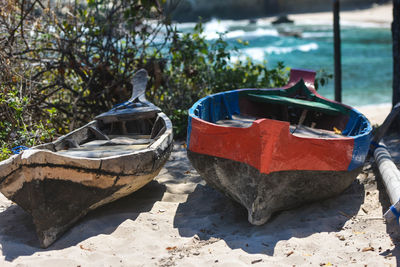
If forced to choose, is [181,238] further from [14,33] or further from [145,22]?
[145,22]

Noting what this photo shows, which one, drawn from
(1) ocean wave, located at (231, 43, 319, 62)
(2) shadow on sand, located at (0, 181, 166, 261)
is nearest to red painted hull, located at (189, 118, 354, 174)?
(2) shadow on sand, located at (0, 181, 166, 261)

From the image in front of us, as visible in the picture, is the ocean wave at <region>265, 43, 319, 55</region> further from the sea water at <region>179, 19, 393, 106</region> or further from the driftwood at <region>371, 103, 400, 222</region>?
the driftwood at <region>371, 103, 400, 222</region>

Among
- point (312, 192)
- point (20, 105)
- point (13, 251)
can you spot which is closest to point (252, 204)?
point (312, 192)

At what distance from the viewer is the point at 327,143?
400cm

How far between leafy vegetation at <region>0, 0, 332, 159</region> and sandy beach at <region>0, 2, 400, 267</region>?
227 centimetres

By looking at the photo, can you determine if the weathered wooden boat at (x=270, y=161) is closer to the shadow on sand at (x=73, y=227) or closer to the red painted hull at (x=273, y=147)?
the red painted hull at (x=273, y=147)

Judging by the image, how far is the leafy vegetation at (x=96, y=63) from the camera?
21.7 ft

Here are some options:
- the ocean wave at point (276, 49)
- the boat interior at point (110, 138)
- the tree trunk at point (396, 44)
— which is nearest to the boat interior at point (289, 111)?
the boat interior at point (110, 138)

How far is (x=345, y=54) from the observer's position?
75.4ft

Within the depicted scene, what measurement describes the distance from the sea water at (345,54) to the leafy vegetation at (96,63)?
Result: 1239 mm

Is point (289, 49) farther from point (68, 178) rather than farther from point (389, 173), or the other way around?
point (68, 178)

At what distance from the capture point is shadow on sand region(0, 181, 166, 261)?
369cm

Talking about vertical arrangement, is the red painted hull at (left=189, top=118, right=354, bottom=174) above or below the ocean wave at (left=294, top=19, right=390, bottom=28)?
above

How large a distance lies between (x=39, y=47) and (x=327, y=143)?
5.08 meters
